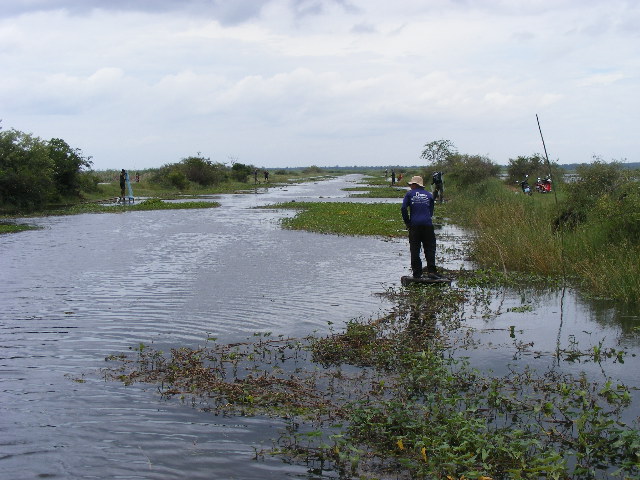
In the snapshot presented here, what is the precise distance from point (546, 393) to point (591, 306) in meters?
5.27

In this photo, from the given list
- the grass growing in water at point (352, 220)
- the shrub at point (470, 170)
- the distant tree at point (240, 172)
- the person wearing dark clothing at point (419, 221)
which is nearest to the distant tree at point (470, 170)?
the shrub at point (470, 170)

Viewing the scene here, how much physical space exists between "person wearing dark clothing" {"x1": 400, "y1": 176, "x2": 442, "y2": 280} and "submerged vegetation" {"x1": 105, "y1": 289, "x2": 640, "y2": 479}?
342 cm

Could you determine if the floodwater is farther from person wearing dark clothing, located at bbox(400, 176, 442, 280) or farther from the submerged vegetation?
person wearing dark clothing, located at bbox(400, 176, 442, 280)

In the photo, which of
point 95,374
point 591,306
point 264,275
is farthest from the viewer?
point 264,275

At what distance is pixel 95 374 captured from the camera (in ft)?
26.5

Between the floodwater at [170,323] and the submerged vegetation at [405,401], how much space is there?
1.20 feet

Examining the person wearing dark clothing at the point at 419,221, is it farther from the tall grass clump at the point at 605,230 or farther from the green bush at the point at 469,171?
the green bush at the point at 469,171

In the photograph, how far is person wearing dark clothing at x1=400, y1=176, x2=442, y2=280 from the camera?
1307cm

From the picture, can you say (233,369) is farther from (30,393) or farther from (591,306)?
(591,306)

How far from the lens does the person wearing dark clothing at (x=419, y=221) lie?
13.1 metres

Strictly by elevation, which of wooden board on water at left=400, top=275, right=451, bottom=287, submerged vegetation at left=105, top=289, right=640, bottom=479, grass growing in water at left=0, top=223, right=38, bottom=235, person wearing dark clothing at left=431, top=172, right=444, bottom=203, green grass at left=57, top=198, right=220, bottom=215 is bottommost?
submerged vegetation at left=105, top=289, right=640, bottom=479

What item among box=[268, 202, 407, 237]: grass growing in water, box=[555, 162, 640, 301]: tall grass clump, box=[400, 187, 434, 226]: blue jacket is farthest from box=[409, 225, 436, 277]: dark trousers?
box=[268, 202, 407, 237]: grass growing in water

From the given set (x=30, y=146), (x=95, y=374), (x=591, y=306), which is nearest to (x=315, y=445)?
(x=95, y=374)

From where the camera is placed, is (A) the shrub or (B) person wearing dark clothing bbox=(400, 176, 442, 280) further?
(A) the shrub
